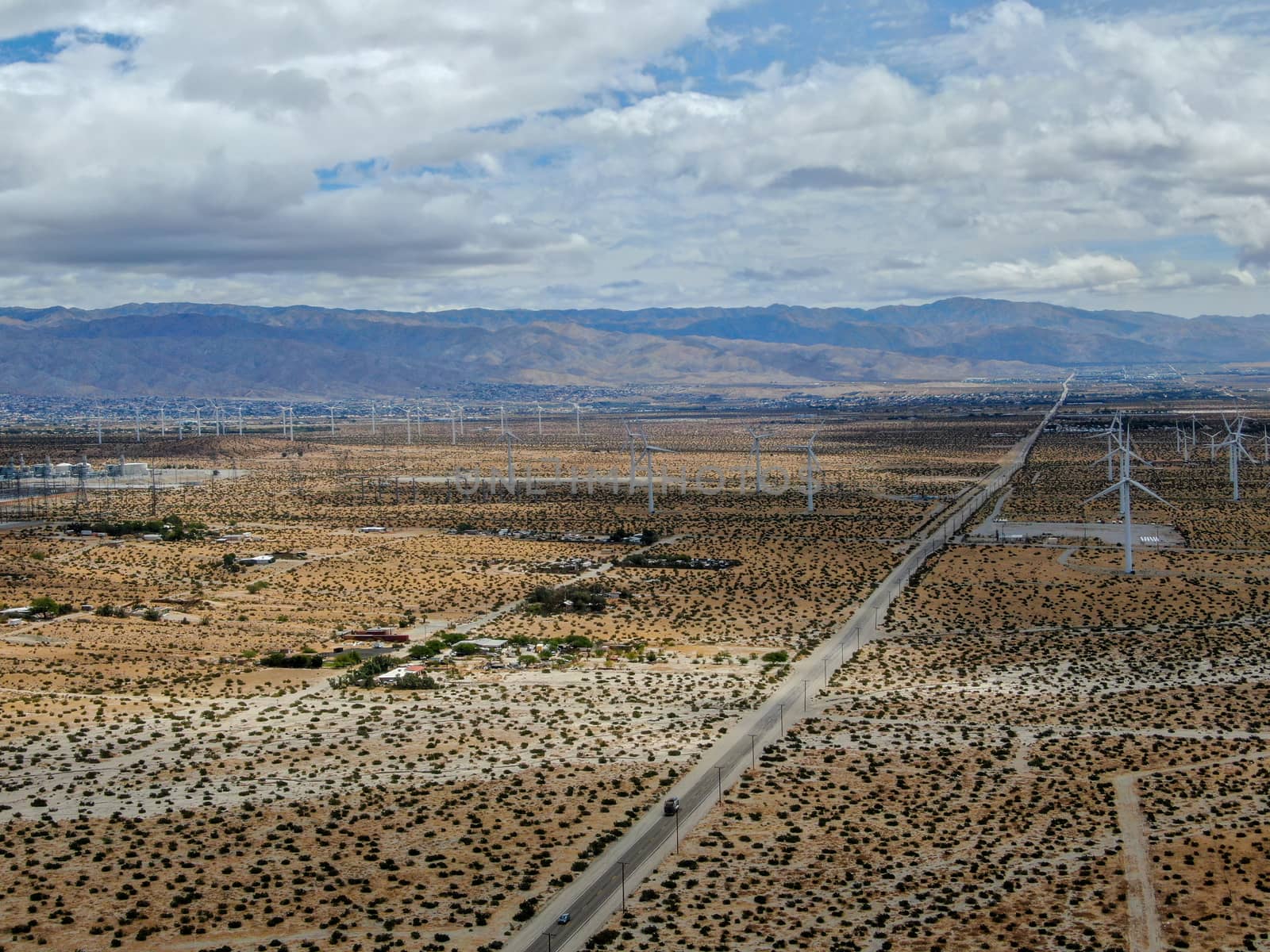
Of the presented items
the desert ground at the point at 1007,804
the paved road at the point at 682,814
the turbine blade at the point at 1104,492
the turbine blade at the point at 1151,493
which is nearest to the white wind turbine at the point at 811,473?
the turbine blade at the point at 1104,492

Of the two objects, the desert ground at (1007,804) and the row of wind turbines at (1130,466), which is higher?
the row of wind turbines at (1130,466)

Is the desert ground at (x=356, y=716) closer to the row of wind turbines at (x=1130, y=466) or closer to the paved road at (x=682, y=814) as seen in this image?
the paved road at (x=682, y=814)

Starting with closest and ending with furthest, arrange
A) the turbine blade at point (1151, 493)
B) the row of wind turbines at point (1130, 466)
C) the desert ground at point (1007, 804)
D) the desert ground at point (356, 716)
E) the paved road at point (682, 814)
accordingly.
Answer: the paved road at point (682, 814) → the desert ground at point (1007, 804) → the desert ground at point (356, 716) → the row of wind turbines at point (1130, 466) → the turbine blade at point (1151, 493)

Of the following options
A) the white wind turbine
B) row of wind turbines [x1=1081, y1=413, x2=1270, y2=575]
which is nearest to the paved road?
row of wind turbines [x1=1081, y1=413, x2=1270, y2=575]

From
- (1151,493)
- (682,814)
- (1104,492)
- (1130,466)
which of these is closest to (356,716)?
(682,814)

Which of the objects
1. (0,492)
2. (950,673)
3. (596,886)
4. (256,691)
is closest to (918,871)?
(596,886)

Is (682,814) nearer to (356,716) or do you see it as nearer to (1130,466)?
(356,716)

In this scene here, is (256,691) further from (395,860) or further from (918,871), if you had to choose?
(918,871)

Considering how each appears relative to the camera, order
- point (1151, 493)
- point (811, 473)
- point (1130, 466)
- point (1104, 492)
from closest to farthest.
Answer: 1. point (1151, 493)
2. point (1104, 492)
3. point (1130, 466)
4. point (811, 473)
